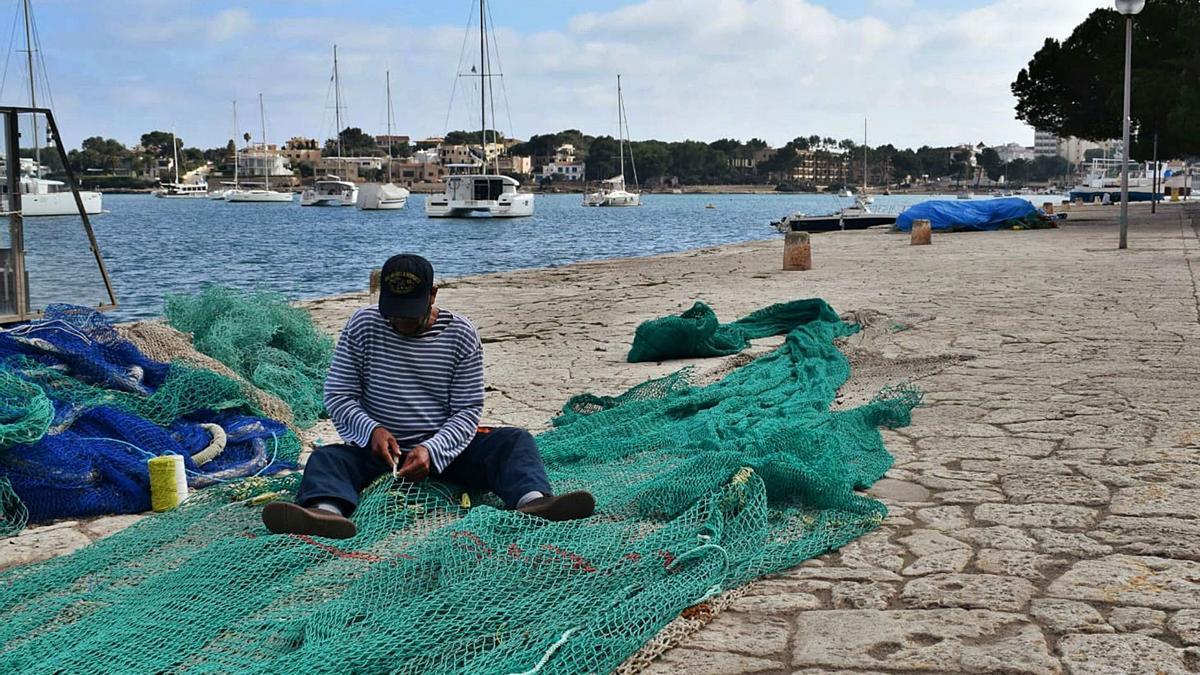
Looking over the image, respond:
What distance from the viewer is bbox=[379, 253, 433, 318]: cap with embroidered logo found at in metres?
4.49

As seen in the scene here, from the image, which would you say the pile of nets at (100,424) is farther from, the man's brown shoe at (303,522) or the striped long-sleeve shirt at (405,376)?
the man's brown shoe at (303,522)

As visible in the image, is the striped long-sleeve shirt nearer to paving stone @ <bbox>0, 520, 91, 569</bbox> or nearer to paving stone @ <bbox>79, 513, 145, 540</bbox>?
paving stone @ <bbox>79, 513, 145, 540</bbox>

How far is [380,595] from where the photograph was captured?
11.6 ft

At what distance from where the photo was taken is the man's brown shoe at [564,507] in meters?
4.29

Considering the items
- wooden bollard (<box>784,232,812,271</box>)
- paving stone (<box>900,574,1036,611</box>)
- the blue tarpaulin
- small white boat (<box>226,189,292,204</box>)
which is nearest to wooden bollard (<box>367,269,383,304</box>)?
wooden bollard (<box>784,232,812,271</box>)

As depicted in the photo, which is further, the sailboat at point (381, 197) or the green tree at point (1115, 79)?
the sailboat at point (381, 197)

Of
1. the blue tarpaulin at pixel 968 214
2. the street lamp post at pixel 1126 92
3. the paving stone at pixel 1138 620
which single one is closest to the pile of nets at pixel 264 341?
the paving stone at pixel 1138 620

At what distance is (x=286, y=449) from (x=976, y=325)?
670 cm

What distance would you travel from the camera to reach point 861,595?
3.82 meters

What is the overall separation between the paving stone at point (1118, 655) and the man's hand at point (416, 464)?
7.77ft

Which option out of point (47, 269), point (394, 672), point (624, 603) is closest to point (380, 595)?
point (394, 672)

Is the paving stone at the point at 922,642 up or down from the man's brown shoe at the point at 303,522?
down

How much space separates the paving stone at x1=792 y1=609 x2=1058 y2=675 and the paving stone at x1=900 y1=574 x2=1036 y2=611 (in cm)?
7

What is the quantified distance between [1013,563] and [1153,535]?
67 cm
